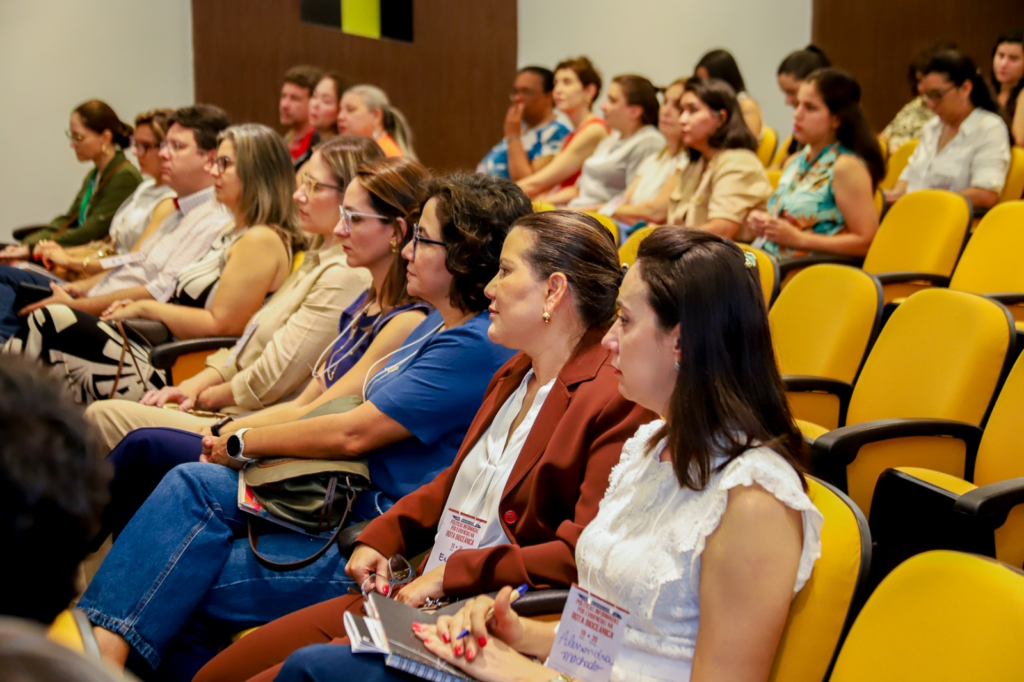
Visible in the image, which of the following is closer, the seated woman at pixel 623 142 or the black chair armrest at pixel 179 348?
the black chair armrest at pixel 179 348

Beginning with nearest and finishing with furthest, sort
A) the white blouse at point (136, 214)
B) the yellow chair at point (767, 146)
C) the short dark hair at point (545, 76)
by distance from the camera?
the white blouse at point (136, 214) < the short dark hair at point (545, 76) < the yellow chair at point (767, 146)

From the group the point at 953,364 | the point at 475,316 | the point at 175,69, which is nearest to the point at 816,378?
the point at 953,364

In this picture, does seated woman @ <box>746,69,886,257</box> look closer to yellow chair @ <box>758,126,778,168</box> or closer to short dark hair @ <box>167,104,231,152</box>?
short dark hair @ <box>167,104,231,152</box>

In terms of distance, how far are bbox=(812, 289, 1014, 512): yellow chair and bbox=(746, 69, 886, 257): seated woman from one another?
1.56m

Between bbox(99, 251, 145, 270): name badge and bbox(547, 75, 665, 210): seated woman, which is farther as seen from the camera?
bbox(547, 75, 665, 210): seated woman

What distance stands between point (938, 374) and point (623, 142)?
131 inches

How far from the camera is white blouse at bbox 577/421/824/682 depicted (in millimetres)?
1186

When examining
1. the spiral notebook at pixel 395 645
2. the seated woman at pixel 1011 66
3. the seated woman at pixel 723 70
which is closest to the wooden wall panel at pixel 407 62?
the seated woman at pixel 723 70

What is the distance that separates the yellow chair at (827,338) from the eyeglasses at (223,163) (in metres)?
2.00

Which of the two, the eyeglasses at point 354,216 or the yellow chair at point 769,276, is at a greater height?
the eyeglasses at point 354,216

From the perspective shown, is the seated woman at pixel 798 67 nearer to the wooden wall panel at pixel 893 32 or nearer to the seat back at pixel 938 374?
the wooden wall panel at pixel 893 32

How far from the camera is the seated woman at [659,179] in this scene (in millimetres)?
4574

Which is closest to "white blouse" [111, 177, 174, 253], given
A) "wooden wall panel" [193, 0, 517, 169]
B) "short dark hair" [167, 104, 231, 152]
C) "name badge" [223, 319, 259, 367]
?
"short dark hair" [167, 104, 231, 152]

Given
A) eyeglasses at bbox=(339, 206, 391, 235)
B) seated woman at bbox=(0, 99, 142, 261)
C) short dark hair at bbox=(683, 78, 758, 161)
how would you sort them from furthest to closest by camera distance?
seated woman at bbox=(0, 99, 142, 261), short dark hair at bbox=(683, 78, 758, 161), eyeglasses at bbox=(339, 206, 391, 235)
